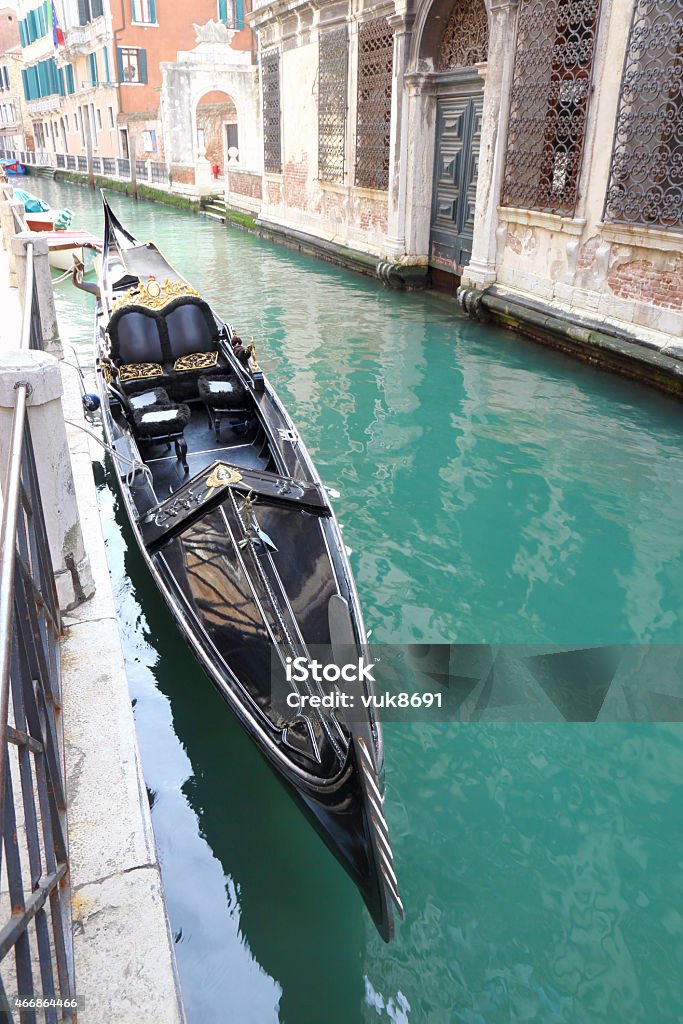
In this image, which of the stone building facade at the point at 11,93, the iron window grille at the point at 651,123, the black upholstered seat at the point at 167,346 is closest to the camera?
the black upholstered seat at the point at 167,346

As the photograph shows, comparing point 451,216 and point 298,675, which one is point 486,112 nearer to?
point 451,216

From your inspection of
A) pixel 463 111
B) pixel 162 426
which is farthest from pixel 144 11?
pixel 162 426

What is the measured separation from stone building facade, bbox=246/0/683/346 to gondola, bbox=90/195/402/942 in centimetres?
339

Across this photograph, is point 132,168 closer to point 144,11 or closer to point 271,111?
point 144,11

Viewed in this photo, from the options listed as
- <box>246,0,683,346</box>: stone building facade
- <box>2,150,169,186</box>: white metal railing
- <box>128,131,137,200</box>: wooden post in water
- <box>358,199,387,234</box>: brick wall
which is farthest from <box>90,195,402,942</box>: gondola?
<box>128,131,137,200</box>: wooden post in water

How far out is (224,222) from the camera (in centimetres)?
1738

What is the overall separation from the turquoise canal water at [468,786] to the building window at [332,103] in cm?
749

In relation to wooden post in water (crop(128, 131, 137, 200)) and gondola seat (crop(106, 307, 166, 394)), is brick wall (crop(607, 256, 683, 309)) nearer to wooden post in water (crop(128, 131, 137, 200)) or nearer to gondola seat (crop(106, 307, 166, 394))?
gondola seat (crop(106, 307, 166, 394))

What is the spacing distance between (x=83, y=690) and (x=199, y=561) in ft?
2.25

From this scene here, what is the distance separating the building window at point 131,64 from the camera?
25172mm

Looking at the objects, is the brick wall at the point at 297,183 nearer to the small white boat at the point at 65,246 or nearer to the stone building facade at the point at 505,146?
the stone building facade at the point at 505,146

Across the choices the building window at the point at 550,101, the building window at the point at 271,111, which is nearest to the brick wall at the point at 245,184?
the building window at the point at 271,111

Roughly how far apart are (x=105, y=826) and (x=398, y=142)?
9366mm

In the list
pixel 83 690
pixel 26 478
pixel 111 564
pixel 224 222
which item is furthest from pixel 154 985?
pixel 224 222
